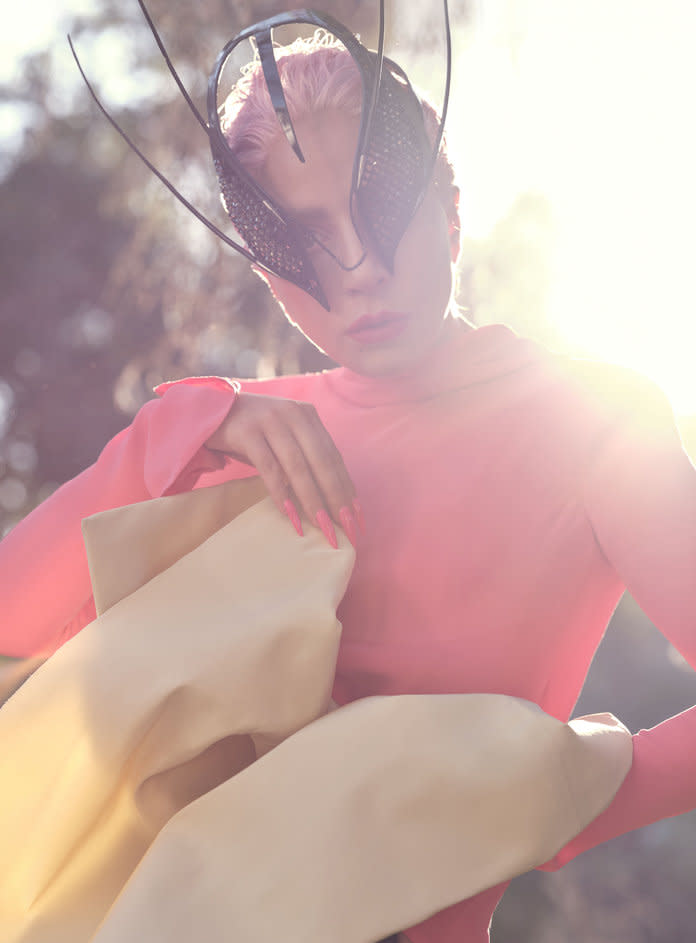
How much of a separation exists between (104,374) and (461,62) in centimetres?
156

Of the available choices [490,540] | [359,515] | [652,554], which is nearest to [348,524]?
[359,515]

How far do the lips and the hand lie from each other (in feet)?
Answer: 0.42

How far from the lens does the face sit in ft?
2.86

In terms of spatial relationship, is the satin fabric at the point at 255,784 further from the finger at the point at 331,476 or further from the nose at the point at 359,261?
the nose at the point at 359,261

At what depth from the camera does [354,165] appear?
2.74 feet

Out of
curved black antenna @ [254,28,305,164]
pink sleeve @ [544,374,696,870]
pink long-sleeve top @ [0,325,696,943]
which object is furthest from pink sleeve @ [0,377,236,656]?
pink sleeve @ [544,374,696,870]

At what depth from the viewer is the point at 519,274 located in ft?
8.41

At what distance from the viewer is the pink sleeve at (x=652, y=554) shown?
0.72 metres

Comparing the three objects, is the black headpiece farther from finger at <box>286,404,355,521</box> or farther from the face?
finger at <box>286,404,355,521</box>

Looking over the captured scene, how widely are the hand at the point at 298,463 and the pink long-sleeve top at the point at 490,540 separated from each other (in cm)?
5

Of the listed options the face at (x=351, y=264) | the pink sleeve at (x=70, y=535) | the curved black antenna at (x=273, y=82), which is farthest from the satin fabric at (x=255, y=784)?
the curved black antenna at (x=273, y=82)

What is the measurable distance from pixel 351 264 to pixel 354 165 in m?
0.10

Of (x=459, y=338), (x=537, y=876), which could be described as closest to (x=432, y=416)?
(x=459, y=338)

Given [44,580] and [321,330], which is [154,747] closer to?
[44,580]
